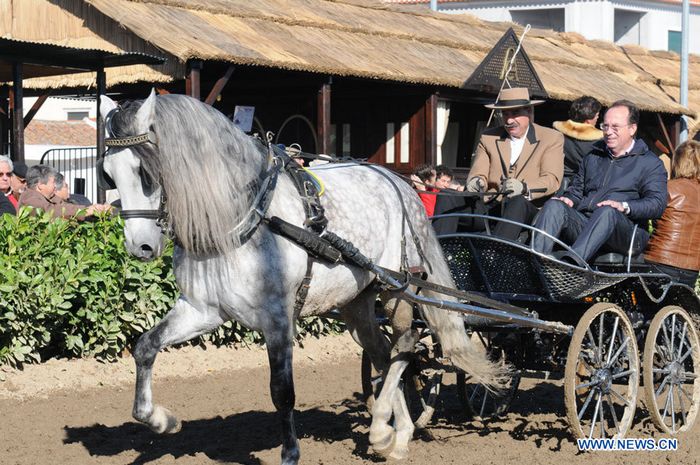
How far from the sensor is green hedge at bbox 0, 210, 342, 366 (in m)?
8.48

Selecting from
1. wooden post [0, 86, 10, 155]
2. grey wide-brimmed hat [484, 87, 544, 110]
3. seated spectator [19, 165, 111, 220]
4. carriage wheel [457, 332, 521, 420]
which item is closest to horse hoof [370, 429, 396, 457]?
carriage wheel [457, 332, 521, 420]

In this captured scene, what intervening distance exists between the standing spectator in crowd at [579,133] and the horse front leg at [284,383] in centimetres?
371

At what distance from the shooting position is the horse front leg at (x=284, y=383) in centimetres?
572

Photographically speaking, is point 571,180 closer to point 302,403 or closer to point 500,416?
point 500,416

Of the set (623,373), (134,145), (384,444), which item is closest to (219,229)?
(134,145)

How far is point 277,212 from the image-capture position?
5.89 metres

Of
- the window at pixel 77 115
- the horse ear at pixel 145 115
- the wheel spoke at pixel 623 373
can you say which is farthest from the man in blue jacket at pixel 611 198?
the window at pixel 77 115

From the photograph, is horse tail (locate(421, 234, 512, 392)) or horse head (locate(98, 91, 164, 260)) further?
horse tail (locate(421, 234, 512, 392))

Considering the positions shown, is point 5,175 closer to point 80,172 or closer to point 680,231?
point 680,231

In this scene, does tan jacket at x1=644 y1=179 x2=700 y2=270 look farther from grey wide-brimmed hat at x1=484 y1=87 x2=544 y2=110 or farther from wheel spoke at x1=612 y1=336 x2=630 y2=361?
grey wide-brimmed hat at x1=484 y1=87 x2=544 y2=110

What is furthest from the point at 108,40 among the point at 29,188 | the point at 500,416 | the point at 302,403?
the point at 500,416

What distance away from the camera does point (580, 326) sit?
6734mm

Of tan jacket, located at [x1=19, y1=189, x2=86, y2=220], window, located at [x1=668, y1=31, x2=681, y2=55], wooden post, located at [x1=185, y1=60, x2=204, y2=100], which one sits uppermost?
window, located at [x1=668, y1=31, x2=681, y2=55]

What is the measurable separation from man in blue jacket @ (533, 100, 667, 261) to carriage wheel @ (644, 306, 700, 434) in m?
0.58
